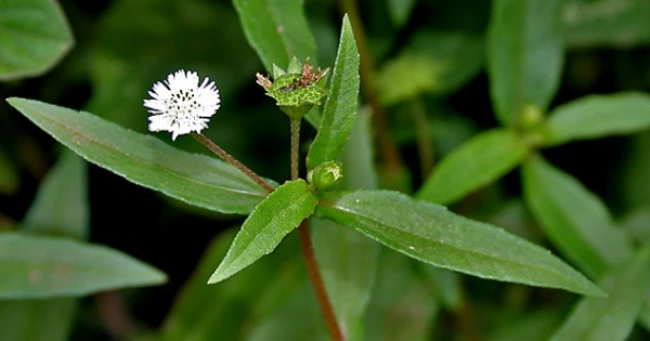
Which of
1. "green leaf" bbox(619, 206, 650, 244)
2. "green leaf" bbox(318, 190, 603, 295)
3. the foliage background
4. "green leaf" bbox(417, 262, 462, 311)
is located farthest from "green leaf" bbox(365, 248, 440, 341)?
"green leaf" bbox(318, 190, 603, 295)

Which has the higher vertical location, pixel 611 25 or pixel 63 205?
pixel 611 25

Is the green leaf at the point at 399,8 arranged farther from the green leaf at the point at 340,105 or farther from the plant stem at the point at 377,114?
the green leaf at the point at 340,105

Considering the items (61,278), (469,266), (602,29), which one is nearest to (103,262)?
(61,278)

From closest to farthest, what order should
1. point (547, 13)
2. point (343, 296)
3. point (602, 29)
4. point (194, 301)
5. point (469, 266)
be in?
1. point (469, 266)
2. point (343, 296)
3. point (547, 13)
4. point (194, 301)
5. point (602, 29)

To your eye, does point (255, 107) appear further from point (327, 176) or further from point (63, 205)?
point (327, 176)

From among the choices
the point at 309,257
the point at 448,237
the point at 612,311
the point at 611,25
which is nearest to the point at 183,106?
the point at 309,257

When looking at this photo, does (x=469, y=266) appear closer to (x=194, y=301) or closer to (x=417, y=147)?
(x=194, y=301)
